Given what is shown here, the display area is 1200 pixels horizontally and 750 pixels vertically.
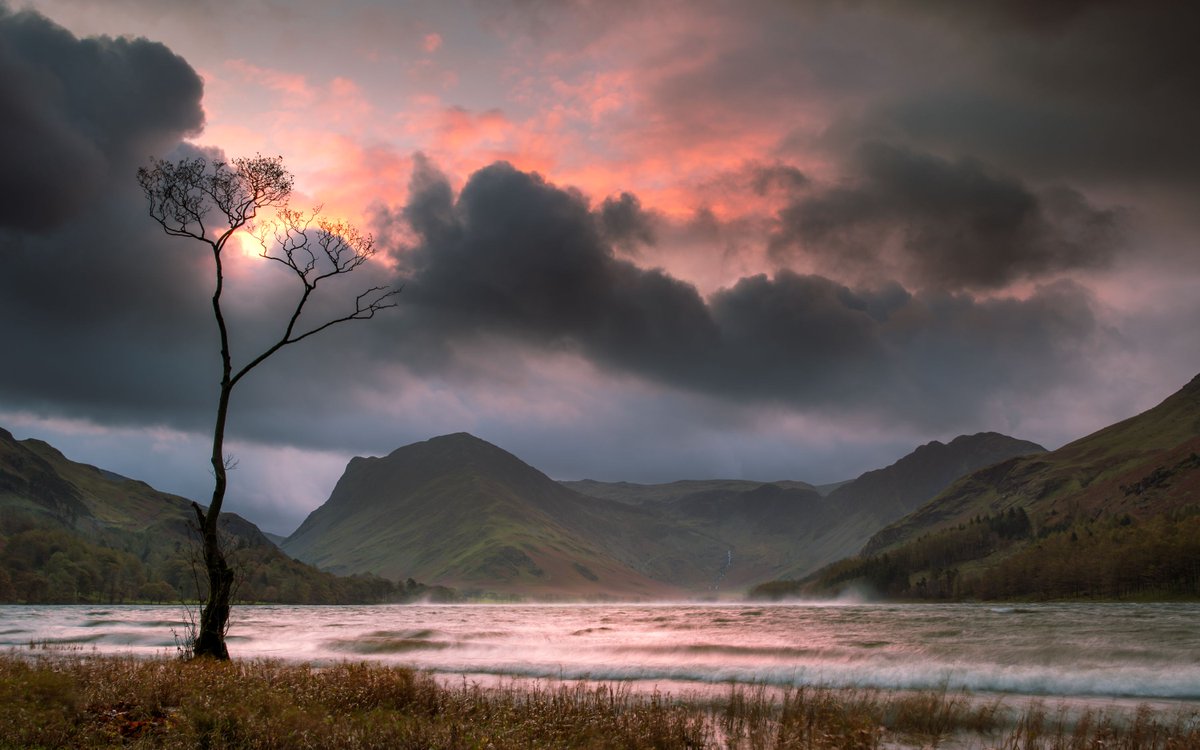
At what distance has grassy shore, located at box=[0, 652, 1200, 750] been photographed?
15.3 meters

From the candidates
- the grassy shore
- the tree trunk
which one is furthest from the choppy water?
the tree trunk

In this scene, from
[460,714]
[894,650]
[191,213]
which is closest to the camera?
[460,714]

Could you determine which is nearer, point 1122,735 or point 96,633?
point 1122,735

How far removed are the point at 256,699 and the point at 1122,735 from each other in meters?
22.7

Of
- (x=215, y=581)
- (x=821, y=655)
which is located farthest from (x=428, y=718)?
(x=821, y=655)

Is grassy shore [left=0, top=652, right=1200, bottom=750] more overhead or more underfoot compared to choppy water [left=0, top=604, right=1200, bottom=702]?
more overhead

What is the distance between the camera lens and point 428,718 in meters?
19.3

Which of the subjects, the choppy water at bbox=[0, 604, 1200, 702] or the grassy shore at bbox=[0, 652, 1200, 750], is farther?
the choppy water at bbox=[0, 604, 1200, 702]

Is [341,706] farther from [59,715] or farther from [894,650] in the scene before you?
[894,650]

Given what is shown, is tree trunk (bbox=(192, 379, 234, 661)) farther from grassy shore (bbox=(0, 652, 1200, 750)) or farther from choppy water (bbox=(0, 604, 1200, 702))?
choppy water (bbox=(0, 604, 1200, 702))

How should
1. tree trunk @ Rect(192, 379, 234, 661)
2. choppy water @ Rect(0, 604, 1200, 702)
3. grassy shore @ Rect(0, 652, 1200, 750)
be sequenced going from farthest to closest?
choppy water @ Rect(0, 604, 1200, 702), tree trunk @ Rect(192, 379, 234, 661), grassy shore @ Rect(0, 652, 1200, 750)

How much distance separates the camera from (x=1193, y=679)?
3291 cm

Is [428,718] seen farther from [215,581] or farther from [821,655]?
[821,655]

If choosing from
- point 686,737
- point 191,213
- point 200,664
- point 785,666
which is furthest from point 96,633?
point 686,737
